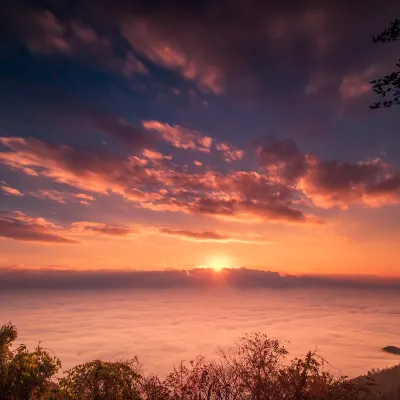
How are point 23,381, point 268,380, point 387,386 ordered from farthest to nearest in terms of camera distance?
point 387,386 → point 268,380 → point 23,381

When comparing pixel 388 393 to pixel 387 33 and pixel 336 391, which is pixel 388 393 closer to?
pixel 336 391

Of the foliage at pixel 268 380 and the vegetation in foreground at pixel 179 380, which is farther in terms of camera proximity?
the foliage at pixel 268 380

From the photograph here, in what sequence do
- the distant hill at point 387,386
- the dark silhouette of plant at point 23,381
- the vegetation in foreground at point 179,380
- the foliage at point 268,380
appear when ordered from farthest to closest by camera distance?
the distant hill at point 387,386
the foliage at point 268,380
the dark silhouette of plant at point 23,381
the vegetation in foreground at point 179,380

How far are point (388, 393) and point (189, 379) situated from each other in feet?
80.7

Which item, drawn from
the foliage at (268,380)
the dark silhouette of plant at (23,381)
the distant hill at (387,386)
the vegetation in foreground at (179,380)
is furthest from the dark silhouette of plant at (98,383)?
the distant hill at (387,386)

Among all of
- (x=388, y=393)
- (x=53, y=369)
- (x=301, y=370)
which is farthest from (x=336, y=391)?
(x=53, y=369)

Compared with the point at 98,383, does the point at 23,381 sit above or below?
below

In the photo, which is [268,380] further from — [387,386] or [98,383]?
[387,386]

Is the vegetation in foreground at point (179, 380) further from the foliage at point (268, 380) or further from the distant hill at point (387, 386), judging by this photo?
the distant hill at point (387, 386)

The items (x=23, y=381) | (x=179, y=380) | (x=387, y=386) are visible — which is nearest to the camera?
(x=23, y=381)

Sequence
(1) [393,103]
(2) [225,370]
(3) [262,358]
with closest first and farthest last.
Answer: (1) [393,103]
(3) [262,358]
(2) [225,370]

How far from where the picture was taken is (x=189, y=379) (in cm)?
2625

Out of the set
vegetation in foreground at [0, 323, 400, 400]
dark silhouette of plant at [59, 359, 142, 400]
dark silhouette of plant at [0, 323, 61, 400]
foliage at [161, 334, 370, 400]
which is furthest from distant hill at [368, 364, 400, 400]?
dark silhouette of plant at [0, 323, 61, 400]

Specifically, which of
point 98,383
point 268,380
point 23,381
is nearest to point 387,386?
point 268,380
